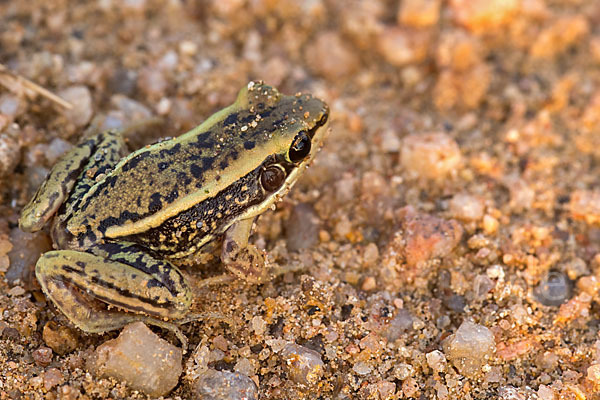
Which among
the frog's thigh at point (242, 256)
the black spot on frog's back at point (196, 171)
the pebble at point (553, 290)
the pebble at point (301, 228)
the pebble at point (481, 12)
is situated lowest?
the pebble at point (553, 290)

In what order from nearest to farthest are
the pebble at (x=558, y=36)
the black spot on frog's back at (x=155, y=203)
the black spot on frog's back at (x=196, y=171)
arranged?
the black spot on frog's back at (x=155, y=203), the black spot on frog's back at (x=196, y=171), the pebble at (x=558, y=36)

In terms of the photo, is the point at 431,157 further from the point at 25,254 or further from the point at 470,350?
the point at 25,254

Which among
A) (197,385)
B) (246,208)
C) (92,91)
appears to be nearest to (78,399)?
(197,385)

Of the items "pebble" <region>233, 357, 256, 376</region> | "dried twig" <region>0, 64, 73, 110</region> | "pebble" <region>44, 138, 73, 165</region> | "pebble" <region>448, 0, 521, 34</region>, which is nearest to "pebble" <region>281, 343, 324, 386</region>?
"pebble" <region>233, 357, 256, 376</region>

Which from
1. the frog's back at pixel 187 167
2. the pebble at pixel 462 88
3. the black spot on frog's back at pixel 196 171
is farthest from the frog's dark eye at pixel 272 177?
the pebble at pixel 462 88

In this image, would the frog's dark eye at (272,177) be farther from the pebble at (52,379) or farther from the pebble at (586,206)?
the pebble at (586,206)

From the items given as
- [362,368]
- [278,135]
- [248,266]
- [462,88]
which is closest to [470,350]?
[362,368]

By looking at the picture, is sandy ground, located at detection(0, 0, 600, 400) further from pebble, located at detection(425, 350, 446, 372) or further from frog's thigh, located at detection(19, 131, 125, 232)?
frog's thigh, located at detection(19, 131, 125, 232)

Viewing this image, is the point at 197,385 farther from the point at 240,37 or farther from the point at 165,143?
the point at 240,37
